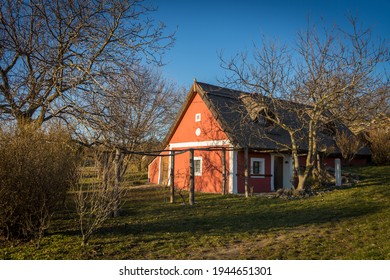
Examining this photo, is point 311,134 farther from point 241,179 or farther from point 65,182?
point 65,182

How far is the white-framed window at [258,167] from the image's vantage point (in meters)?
18.7

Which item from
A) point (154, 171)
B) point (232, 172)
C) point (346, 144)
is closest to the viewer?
point (232, 172)

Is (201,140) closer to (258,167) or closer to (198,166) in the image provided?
(198,166)

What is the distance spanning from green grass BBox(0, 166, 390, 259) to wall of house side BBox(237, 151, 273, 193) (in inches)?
143

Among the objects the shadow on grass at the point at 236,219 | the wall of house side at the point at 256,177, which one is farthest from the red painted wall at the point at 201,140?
the shadow on grass at the point at 236,219

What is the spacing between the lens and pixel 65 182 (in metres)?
9.80

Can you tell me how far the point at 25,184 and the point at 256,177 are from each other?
13205mm

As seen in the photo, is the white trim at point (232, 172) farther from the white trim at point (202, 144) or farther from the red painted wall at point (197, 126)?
the red painted wall at point (197, 126)

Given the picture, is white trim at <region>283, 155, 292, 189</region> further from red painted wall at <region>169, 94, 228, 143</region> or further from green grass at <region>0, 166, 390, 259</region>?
green grass at <region>0, 166, 390, 259</region>

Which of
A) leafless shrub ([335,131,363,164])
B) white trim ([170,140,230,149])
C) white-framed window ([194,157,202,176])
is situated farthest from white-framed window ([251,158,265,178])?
leafless shrub ([335,131,363,164])

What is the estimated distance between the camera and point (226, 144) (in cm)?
1862

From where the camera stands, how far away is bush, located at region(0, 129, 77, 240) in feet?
24.7

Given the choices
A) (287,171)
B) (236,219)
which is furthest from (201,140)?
(236,219)

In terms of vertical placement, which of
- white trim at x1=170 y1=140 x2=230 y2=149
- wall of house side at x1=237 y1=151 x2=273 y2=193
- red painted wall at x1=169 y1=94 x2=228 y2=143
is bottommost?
wall of house side at x1=237 y1=151 x2=273 y2=193
